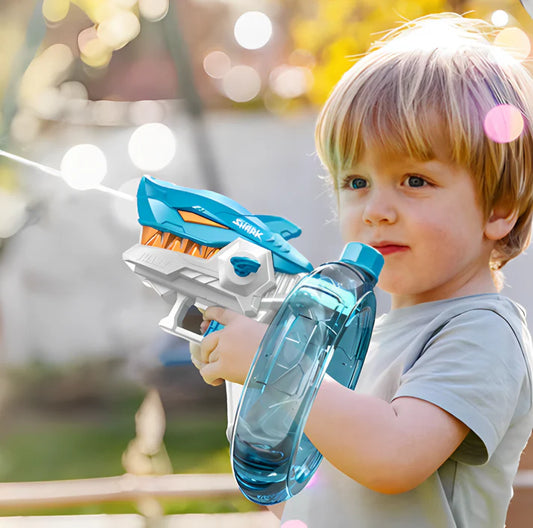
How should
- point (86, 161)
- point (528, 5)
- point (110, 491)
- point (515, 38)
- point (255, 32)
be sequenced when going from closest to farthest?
point (528, 5) < point (515, 38) < point (110, 491) < point (255, 32) < point (86, 161)

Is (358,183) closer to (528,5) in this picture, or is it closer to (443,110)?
(443,110)

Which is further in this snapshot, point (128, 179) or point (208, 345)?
point (128, 179)

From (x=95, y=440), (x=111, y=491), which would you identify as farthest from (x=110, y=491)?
(x=95, y=440)

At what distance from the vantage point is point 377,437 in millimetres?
503

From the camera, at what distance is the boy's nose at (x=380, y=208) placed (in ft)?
1.97

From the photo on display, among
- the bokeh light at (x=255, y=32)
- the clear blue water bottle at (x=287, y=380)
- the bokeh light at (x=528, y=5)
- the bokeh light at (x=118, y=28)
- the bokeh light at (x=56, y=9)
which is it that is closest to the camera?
the clear blue water bottle at (x=287, y=380)

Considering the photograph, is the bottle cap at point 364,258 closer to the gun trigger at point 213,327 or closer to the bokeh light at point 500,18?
the gun trigger at point 213,327

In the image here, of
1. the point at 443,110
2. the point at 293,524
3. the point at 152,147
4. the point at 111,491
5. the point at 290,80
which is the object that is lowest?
the point at 111,491

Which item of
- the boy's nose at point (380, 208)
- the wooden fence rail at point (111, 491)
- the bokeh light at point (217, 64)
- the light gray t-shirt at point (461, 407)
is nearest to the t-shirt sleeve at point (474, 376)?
the light gray t-shirt at point (461, 407)

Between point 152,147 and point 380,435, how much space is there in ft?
7.07

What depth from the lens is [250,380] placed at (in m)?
0.47

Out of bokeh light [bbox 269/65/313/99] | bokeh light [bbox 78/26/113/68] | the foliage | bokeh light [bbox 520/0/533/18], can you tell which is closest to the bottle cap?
bokeh light [bbox 520/0/533/18]

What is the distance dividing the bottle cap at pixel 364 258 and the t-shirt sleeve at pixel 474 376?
0.10 meters

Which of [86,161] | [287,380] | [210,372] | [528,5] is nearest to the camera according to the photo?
[287,380]
